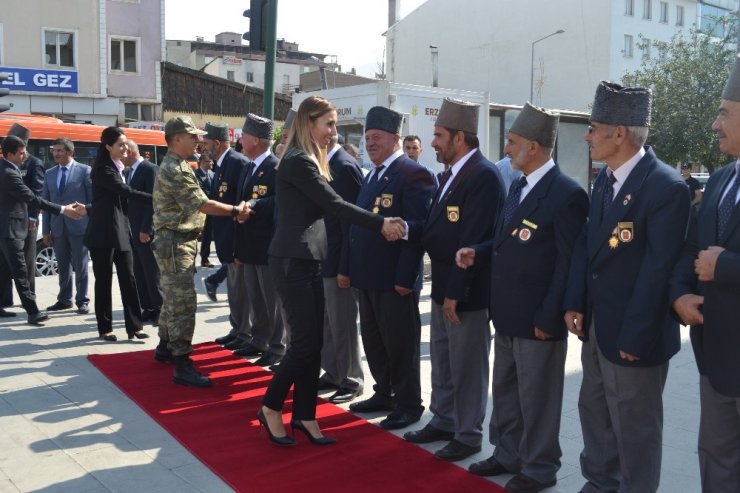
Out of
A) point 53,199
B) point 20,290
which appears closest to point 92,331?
point 20,290

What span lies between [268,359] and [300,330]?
2384 millimetres

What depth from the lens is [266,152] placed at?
7.27 meters

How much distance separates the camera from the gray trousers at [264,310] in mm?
7227

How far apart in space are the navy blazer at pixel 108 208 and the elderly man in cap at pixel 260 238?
1132 mm

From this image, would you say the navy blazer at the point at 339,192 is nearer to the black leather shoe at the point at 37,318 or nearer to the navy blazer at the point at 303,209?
the navy blazer at the point at 303,209

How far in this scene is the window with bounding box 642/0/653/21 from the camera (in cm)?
4984

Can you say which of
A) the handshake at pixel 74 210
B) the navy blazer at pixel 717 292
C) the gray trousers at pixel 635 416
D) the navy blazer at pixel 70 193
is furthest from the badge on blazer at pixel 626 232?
the navy blazer at pixel 70 193

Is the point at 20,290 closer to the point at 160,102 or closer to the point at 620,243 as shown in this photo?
the point at 620,243

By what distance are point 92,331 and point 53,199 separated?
2.22 metres

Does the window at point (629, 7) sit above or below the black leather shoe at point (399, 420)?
above

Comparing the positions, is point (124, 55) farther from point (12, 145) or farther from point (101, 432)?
point (101, 432)

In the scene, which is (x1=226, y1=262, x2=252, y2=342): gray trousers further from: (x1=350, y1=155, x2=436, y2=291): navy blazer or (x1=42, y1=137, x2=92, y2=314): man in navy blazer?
(x1=42, y1=137, x2=92, y2=314): man in navy blazer

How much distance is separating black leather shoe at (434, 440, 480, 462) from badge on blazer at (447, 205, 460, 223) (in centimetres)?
136

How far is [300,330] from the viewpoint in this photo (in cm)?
486
